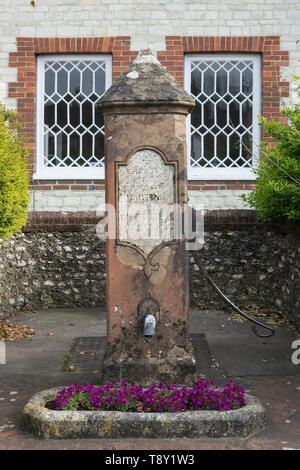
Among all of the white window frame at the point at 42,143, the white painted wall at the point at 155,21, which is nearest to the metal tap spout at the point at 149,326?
the white window frame at the point at 42,143

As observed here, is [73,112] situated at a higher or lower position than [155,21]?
lower

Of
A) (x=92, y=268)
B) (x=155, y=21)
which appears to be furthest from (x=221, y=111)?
(x=92, y=268)

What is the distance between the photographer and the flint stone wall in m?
9.21

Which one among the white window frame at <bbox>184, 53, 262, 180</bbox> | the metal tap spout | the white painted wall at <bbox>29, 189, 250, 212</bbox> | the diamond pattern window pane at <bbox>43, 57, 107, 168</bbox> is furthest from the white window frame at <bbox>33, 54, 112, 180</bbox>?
the metal tap spout

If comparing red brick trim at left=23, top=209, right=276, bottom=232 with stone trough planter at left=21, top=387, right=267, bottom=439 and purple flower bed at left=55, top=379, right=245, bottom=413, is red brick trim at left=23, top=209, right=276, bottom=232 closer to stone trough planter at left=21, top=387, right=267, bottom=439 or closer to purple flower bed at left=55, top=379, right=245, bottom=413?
purple flower bed at left=55, top=379, right=245, bottom=413

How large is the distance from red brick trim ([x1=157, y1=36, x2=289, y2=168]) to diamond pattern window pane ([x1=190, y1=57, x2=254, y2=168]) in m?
0.25

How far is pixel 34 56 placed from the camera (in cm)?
1025

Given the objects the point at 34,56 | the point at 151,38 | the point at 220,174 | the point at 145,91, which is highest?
the point at 151,38

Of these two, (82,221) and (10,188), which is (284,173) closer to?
(10,188)

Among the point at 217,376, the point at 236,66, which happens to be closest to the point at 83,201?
the point at 236,66

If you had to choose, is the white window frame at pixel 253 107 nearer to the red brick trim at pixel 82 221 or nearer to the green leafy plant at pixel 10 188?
the red brick trim at pixel 82 221

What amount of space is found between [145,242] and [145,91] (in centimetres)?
129

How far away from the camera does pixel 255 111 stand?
10.4 m

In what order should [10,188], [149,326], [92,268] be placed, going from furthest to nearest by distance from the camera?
[92,268] → [10,188] → [149,326]
